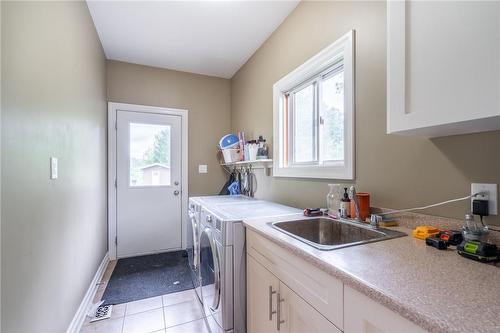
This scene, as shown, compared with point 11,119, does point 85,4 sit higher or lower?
higher

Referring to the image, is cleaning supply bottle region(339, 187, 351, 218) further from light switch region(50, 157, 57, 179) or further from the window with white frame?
light switch region(50, 157, 57, 179)

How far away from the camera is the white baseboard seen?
1.57m

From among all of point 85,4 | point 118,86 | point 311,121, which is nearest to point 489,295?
point 311,121

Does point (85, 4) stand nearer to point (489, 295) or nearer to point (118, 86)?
point (118, 86)

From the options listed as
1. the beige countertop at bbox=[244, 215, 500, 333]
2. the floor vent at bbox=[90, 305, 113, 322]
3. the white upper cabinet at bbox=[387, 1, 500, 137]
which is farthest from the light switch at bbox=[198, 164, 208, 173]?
the white upper cabinet at bbox=[387, 1, 500, 137]

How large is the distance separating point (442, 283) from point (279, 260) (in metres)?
0.58

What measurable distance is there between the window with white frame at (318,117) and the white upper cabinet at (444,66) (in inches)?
19.9

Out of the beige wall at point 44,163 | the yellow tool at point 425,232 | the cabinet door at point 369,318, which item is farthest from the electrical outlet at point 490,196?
the beige wall at point 44,163

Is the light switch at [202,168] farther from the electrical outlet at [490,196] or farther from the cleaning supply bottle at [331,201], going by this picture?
the electrical outlet at [490,196]

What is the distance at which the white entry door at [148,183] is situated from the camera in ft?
9.57

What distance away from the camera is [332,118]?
5.61 ft

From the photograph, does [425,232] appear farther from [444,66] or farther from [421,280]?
[444,66]

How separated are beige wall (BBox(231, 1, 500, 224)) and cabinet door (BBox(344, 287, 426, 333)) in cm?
66

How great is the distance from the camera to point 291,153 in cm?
213
